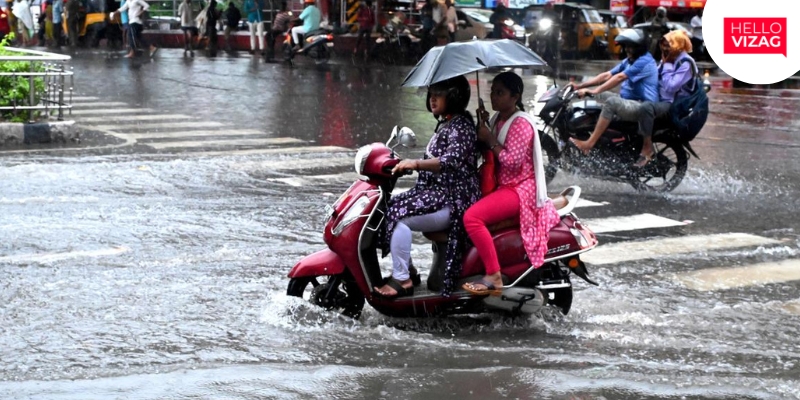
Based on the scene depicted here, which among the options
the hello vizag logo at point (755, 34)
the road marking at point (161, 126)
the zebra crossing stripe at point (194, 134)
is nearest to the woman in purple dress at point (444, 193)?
the zebra crossing stripe at point (194, 134)

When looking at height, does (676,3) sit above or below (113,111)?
above

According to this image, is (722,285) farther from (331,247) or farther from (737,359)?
(331,247)

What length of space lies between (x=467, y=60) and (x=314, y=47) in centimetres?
2345

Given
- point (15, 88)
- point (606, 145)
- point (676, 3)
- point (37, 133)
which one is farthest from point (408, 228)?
point (676, 3)

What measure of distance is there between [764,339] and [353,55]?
26.4 m

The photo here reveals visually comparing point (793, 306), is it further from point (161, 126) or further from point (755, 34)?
point (755, 34)

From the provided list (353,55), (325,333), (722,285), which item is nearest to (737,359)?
(722,285)

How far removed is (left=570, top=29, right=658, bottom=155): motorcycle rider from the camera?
34.4ft

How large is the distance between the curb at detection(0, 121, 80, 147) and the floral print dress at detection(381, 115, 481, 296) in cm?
843

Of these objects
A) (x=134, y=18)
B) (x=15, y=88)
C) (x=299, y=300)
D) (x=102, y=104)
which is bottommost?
(x=102, y=104)

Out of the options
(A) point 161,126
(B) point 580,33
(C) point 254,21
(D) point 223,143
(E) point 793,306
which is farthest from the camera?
(B) point 580,33

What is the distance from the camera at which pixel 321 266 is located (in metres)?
5.88

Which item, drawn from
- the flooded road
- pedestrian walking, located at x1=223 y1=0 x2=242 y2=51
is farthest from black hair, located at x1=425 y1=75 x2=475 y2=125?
pedestrian walking, located at x1=223 y1=0 x2=242 y2=51

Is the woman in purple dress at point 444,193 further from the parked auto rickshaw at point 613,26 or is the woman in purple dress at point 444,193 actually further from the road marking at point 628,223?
the parked auto rickshaw at point 613,26
